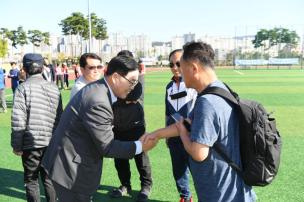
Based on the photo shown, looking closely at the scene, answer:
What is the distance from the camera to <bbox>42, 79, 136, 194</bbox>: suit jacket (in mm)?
2617

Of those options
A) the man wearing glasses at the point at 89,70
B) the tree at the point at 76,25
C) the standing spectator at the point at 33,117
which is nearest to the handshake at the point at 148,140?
the standing spectator at the point at 33,117

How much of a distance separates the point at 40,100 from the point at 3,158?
11.5 feet

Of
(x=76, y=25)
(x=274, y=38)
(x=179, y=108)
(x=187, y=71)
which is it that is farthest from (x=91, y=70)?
(x=274, y=38)

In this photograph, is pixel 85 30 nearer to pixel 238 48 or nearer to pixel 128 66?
pixel 238 48

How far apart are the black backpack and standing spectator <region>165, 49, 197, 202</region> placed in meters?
1.93

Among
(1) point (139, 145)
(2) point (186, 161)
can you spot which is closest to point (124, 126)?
(2) point (186, 161)

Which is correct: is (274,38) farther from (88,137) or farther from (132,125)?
(88,137)

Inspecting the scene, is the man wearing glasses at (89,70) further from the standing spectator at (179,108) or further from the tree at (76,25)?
the tree at (76,25)

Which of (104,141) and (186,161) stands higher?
(104,141)

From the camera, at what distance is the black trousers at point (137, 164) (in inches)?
186

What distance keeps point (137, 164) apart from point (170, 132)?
93.1 inches

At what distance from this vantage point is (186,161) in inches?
177

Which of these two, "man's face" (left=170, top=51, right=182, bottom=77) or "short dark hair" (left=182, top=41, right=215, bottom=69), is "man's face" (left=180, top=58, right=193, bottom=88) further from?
"man's face" (left=170, top=51, right=182, bottom=77)

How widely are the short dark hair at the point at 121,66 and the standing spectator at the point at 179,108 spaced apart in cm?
173
